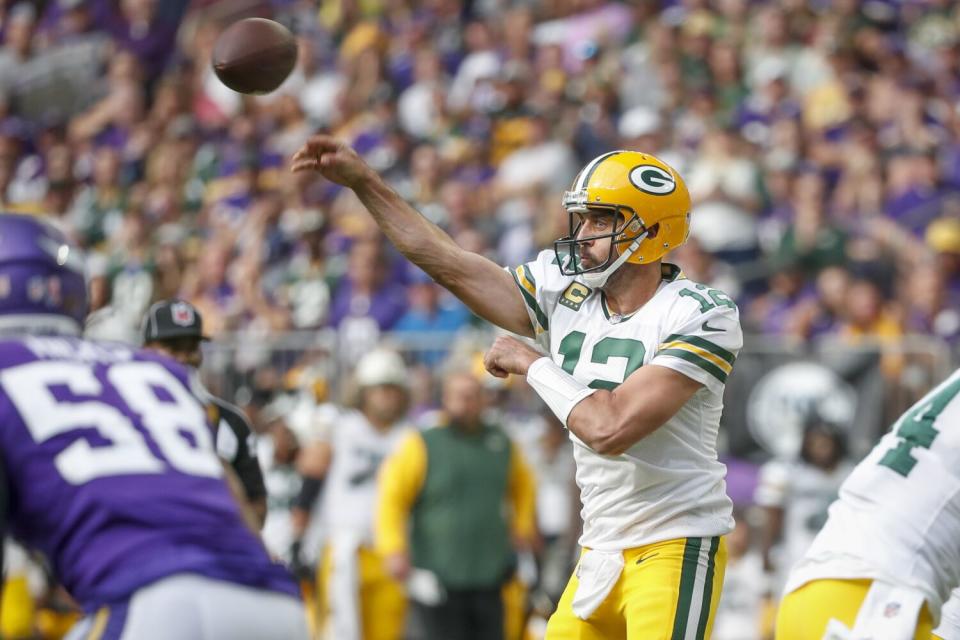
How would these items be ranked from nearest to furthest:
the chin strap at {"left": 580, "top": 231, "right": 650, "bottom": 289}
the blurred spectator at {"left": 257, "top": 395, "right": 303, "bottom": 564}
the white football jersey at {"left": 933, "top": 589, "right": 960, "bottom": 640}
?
the white football jersey at {"left": 933, "top": 589, "right": 960, "bottom": 640}
the chin strap at {"left": 580, "top": 231, "right": 650, "bottom": 289}
the blurred spectator at {"left": 257, "top": 395, "right": 303, "bottom": 564}

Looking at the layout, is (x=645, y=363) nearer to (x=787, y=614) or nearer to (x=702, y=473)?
(x=702, y=473)

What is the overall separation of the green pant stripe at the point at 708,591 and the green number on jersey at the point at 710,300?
2.36 ft

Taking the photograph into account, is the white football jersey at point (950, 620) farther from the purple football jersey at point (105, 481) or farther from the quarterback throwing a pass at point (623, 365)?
the purple football jersey at point (105, 481)

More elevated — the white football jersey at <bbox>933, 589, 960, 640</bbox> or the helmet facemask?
the helmet facemask

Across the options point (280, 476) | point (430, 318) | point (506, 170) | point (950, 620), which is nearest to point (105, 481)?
point (950, 620)

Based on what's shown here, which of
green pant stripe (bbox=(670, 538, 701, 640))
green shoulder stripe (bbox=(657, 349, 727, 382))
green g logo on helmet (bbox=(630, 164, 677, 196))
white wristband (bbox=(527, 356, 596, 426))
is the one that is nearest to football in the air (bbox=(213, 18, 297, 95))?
green g logo on helmet (bbox=(630, 164, 677, 196))

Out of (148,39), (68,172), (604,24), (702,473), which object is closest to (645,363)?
(702,473)

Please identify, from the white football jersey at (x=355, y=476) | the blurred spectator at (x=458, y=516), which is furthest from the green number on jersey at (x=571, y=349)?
the white football jersey at (x=355, y=476)

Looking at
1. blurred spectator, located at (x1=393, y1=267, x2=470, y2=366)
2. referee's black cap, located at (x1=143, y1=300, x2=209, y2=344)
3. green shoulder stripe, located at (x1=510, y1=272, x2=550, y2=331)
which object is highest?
green shoulder stripe, located at (x1=510, y1=272, x2=550, y2=331)

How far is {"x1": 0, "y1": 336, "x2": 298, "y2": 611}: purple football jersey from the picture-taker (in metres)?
3.14

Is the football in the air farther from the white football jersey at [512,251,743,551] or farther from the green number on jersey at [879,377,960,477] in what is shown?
the green number on jersey at [879,377,960,477]

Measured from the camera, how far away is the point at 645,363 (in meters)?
4.74

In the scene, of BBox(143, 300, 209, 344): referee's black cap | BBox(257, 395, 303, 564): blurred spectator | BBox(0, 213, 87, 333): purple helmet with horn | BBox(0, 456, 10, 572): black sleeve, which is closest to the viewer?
BBox(0, 456, 10, 572): black sleeve

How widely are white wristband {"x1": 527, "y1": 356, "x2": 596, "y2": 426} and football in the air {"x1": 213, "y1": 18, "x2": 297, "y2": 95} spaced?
61.8 inches
